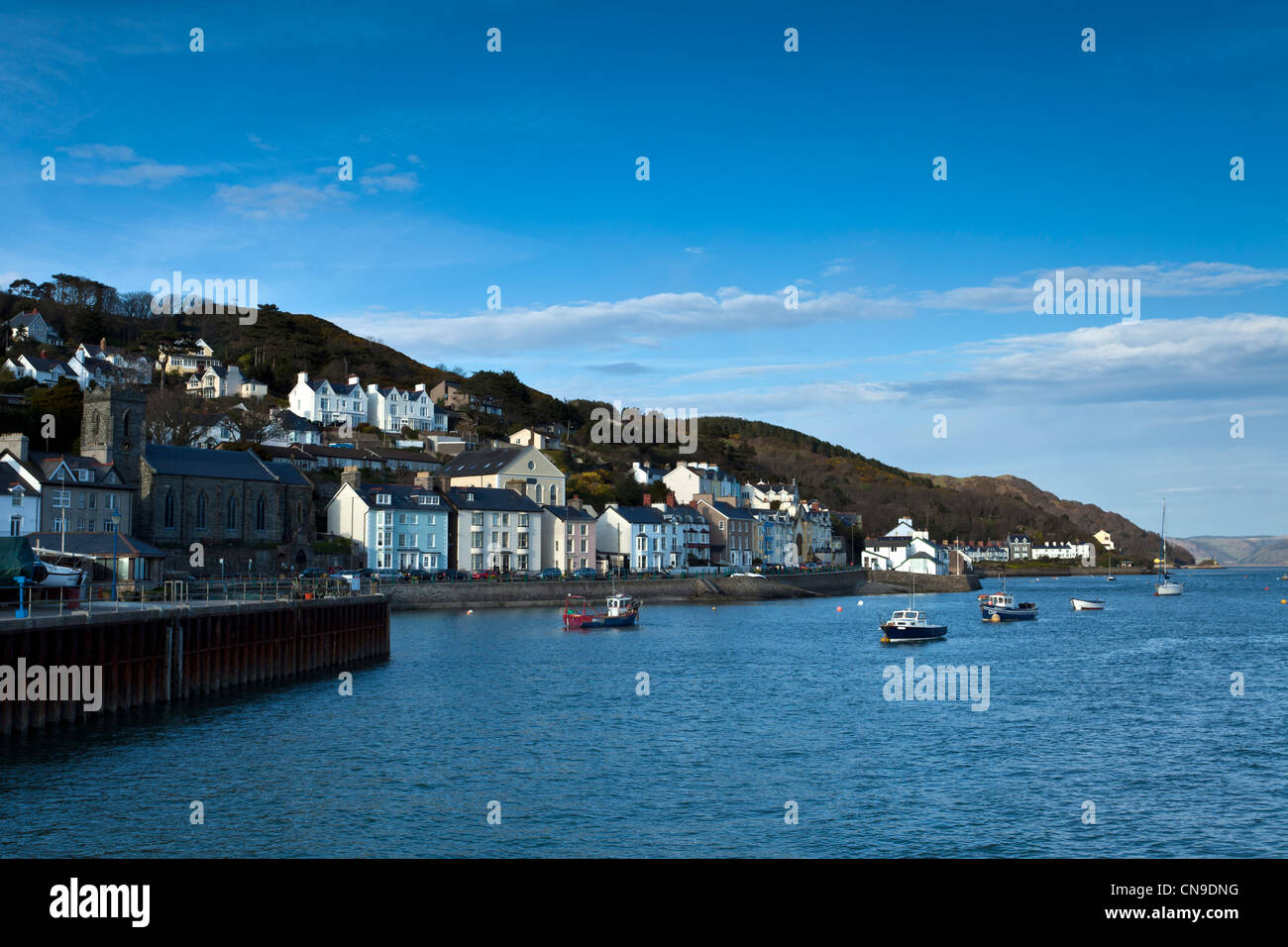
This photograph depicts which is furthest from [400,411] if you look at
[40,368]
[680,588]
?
[680,588]

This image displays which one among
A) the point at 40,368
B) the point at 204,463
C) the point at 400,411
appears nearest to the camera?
the point at 204,463

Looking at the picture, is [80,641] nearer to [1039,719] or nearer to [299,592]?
[299,592]

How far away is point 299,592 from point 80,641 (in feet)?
67.4

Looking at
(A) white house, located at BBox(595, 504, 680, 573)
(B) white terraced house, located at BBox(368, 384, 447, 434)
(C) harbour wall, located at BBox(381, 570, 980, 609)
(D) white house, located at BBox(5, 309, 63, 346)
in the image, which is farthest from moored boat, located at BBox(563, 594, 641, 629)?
(D) white house, located at BBox(5, 309, 63, 346)

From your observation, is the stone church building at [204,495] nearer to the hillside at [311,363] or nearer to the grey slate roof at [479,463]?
the grey slate roof at [479,463]

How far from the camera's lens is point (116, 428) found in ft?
231

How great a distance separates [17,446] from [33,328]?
64.9 meters

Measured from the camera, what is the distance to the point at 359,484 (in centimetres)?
8750

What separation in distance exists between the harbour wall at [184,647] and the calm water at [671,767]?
1.20 metres

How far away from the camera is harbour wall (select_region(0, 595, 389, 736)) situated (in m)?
26.4

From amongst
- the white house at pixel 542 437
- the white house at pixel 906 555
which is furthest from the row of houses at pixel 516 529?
the white house at pixel 906 555

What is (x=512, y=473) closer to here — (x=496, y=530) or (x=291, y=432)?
(x=496, y=530)
